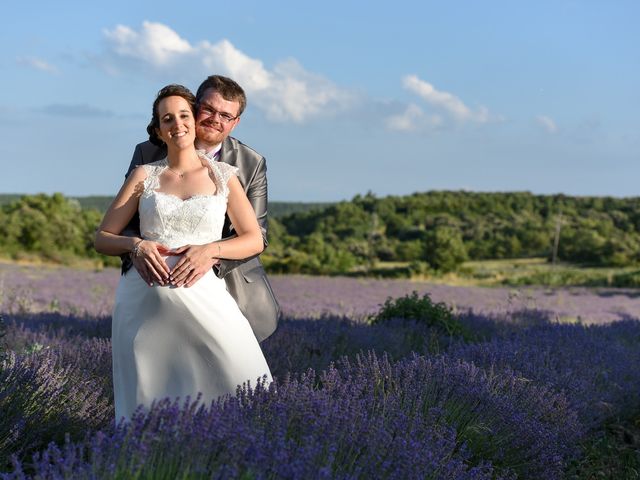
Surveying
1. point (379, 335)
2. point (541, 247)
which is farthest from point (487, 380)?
point (541, 247)

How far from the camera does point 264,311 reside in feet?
12.9

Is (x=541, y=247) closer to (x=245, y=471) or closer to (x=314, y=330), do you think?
(x=314, y=330)

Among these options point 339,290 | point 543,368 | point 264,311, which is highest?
point 264,311

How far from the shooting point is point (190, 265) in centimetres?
334

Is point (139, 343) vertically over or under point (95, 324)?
over

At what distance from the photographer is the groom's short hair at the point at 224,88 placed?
3.61 metres

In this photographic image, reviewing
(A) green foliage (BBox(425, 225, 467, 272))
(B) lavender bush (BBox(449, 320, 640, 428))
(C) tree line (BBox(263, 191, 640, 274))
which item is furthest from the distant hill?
(B) lavender bush (BBox(449, 320, 640, 428))

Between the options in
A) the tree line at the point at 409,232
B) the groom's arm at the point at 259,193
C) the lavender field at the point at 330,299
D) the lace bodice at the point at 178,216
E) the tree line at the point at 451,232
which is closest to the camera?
the lace bodice at the point at 178,216

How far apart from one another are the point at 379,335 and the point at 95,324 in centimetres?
295

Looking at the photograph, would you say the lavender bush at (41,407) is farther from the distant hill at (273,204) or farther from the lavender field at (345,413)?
the distant hill at (273,204)

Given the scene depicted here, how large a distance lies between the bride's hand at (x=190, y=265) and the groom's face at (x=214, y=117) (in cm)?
60

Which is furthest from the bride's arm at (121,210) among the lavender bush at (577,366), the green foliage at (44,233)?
the green foliage at (44,233)

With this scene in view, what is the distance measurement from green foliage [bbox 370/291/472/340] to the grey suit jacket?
12.3 ft

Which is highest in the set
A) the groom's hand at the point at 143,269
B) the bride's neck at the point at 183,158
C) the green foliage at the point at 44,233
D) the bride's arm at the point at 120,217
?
the bride's neck at the point at 183,158
